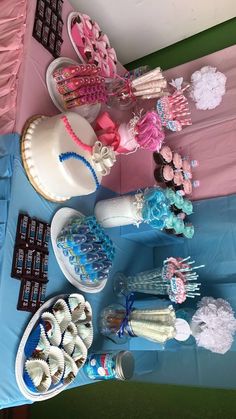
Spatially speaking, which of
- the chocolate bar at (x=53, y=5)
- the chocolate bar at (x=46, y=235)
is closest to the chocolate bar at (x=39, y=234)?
the chocolate bar at (x=46, y=235)

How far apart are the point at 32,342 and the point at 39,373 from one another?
9cm

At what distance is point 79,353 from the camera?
1.35m

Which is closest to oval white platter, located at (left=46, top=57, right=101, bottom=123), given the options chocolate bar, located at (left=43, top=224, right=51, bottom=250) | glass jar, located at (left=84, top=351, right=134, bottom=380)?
chocolate bar, located at (left=43, top=224, right=51, bottom=250)

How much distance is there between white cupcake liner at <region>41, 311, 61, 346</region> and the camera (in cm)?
124

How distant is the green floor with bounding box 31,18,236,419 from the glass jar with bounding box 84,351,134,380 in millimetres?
609

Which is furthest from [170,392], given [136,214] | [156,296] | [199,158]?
[199,158]

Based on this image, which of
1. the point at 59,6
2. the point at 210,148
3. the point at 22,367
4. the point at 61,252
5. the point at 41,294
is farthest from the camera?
the point at 210,148

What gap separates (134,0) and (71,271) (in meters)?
1.29

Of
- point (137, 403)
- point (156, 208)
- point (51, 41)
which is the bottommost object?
point (137, 403)

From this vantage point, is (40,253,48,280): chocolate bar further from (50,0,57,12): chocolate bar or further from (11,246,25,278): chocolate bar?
(50,0,57,12): chocolate bar

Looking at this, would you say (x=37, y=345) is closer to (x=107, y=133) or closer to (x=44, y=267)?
(x=44, y=267)

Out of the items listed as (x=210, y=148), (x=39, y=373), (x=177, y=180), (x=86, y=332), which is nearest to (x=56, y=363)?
(x=39, y=373)

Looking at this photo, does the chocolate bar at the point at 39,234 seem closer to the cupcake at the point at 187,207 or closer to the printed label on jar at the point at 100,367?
the printed label on jar at the point at 100,367

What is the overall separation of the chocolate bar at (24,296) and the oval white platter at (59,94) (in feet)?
2.09
